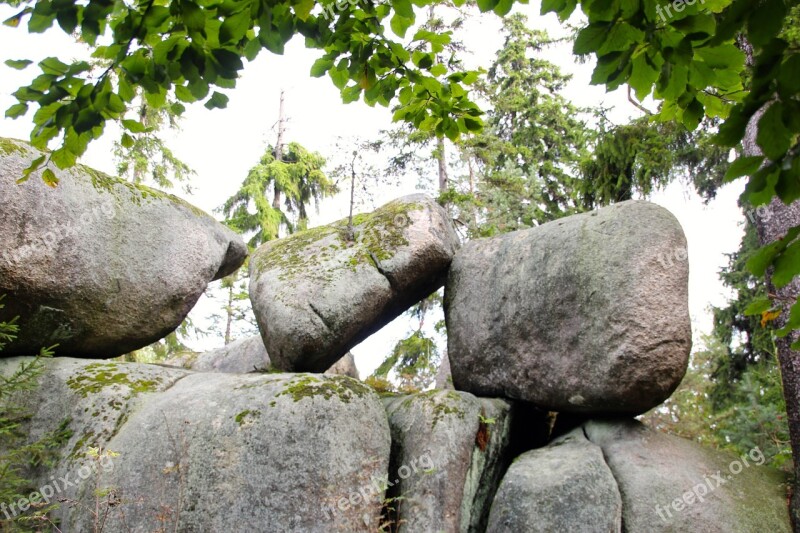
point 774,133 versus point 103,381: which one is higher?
point 774,133

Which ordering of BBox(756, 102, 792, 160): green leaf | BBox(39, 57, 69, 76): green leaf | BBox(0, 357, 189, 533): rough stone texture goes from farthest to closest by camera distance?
BBox(0, 357, 189, 533): rough stone texture < BBox(39, 57, 69, 76): green leaf < BBox(756, 102, 792, 160): green leaf

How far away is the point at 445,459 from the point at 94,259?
506cm

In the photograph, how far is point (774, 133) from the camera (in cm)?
161

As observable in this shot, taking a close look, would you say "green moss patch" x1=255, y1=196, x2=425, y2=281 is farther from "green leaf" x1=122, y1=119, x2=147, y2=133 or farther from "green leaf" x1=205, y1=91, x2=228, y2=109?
"green leaf" x1=122, y1=119, x2=147, y2=133

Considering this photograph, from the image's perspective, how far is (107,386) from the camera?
21.1ft

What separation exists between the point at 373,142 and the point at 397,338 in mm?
5432

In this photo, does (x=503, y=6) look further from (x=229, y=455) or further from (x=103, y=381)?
(x=103, y=381)

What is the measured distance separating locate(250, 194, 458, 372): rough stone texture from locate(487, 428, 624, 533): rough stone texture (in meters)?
2.71

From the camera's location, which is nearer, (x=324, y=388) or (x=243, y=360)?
(x=324, y=388)

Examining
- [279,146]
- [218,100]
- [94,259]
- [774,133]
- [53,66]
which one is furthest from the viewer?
[279,146]

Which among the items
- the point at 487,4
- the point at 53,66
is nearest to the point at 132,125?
the point at 53,66

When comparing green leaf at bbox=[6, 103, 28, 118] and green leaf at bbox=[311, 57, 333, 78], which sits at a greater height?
green leaf at bbox=[311, 57, 333, 78]

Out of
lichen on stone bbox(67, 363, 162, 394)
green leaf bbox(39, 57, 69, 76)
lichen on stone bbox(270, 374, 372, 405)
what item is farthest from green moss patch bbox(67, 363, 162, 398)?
green leaf bbox(39, 57, 69, 76)

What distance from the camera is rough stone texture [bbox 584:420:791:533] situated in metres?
5.27
